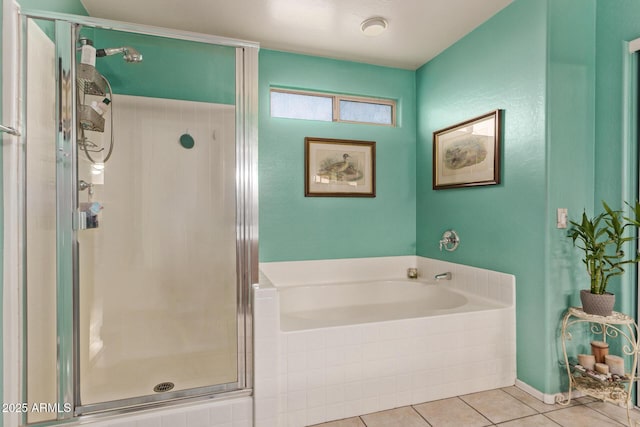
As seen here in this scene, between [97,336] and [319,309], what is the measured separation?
5.39 ft

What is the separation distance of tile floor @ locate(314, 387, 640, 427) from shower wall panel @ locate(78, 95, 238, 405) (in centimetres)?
86

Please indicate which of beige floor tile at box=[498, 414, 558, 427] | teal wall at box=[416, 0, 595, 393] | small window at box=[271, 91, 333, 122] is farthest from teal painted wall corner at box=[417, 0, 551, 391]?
small window at box=[271, 91, 333, 122]

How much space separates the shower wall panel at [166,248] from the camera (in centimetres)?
176

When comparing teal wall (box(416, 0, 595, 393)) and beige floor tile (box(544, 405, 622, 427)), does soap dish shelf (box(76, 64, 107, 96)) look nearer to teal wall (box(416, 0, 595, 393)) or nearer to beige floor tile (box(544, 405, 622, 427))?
teal wall (box(416, 0, 595, 393))

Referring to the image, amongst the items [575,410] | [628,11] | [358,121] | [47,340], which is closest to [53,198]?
[47,340]

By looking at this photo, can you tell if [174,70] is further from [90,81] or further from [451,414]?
[451,414]

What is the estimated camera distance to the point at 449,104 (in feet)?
9.20

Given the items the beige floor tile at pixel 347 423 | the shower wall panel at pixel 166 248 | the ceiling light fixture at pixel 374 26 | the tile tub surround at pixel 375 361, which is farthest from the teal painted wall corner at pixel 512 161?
the shower wall panel at pixel 166 248

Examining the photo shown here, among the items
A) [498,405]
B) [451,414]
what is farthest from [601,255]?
[451,414]

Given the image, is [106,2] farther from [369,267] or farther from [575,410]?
[575,410]

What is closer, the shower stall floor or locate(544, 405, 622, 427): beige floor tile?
the shower stall floor

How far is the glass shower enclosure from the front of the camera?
1.55m

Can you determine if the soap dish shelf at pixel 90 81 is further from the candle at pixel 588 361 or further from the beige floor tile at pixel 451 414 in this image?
the candle at pixel 588 361

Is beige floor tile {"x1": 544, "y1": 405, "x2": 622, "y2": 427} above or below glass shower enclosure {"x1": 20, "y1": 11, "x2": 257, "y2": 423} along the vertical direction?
below
